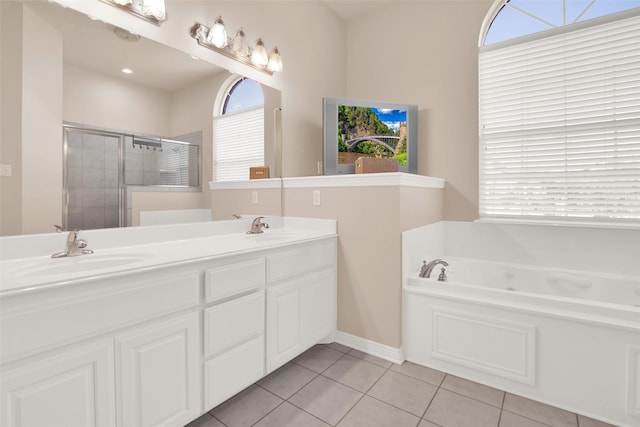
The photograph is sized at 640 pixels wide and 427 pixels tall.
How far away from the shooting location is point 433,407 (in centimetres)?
164

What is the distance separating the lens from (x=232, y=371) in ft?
4.93

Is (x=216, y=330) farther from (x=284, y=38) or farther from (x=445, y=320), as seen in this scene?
(x=284, y=38)

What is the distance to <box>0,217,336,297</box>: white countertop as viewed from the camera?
1022 mm

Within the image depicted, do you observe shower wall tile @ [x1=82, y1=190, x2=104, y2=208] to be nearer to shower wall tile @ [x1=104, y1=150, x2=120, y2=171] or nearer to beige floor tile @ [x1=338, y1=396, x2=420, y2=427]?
shower wall tile @ [x1=104, y1=150, x2=120, y2=171]

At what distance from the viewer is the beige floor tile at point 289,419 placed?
1.51m

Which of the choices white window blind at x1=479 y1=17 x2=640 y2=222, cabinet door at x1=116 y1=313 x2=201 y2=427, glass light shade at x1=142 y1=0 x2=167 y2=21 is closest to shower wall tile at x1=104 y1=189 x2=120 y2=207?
cabinet door at x1=116 y1=313 x2=201 y2=427

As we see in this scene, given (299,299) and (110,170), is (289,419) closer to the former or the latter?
(299,299)

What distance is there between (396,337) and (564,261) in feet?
4.94

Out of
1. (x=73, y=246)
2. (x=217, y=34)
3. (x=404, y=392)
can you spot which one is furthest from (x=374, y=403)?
(x=217, y=34)

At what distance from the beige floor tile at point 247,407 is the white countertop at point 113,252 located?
83 cm

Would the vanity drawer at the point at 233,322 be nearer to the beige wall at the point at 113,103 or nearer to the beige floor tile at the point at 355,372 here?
the beige floor tile at the point at 355,372

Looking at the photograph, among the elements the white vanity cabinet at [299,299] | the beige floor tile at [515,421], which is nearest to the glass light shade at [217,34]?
the white vanity cabinet at [299,299]

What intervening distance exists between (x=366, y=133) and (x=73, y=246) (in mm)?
2284

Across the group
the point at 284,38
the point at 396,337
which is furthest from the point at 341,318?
the point at 284,38
